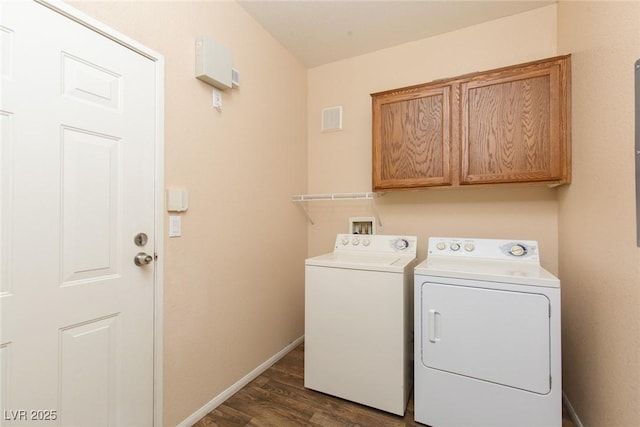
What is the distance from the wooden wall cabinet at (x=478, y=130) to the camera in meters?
1.72

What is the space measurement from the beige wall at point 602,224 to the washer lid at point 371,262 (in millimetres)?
914

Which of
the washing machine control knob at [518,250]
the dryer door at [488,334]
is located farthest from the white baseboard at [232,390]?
the washing machine control knob at [518,250]

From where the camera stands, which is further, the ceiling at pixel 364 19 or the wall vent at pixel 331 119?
the wall vent at pixel 331 119

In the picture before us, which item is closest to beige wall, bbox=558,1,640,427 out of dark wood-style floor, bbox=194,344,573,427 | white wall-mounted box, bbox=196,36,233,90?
dark wood-style floor, bbox=194,344,573,427

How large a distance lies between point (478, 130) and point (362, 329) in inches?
58.2

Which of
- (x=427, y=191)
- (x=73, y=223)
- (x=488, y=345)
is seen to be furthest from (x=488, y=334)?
(x=73, y=223)

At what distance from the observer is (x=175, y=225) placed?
155cm

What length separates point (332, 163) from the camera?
273cm

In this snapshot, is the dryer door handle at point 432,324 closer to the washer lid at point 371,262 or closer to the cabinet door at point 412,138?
the washer lid at point 371,262

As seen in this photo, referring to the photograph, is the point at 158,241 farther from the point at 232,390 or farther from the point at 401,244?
the point at 401,244

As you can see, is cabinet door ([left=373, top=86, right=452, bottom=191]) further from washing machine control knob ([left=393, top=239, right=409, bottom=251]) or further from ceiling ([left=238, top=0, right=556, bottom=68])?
ceiling ([left=238, top=0, right=556, bottom=68])

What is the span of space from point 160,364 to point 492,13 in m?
3.06

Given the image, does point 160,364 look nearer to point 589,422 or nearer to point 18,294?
point 18,294

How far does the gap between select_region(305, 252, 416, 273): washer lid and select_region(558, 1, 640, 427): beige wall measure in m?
0.91
